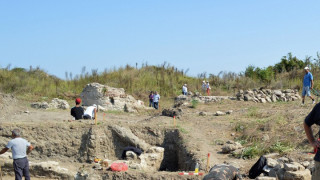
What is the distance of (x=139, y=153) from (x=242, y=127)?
3388mm

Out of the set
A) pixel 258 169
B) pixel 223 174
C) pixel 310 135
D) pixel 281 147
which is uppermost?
pixel 310 135

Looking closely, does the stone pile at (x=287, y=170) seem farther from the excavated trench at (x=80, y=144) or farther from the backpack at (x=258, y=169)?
the excavated trench at (x=80, y=144)

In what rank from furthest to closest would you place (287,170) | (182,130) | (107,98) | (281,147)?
(107,98)
(182,130)
(281,147)
(287,170)

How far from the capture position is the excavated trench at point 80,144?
1184 cm

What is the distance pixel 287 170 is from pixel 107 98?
12884 mm

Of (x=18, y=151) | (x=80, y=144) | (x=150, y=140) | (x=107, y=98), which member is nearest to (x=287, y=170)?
(x=18, y=151)

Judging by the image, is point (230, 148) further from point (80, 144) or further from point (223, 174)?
point (80, 144)

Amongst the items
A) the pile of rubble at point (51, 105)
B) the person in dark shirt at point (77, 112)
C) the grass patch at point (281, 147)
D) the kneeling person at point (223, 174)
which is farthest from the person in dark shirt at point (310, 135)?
the pile of rubble at point (51, 105)

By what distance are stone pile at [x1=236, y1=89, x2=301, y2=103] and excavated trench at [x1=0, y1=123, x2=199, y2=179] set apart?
322 inches

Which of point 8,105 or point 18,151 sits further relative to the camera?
point 8,105

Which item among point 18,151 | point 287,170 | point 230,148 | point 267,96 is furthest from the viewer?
point 267,96

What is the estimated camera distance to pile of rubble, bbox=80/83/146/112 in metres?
Answer: 19.2

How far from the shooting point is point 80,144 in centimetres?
1198

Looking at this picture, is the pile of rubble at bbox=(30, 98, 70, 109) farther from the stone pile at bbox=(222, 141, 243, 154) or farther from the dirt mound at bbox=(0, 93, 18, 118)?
the stone pile at bbox=(222, 141, 243, 154)
